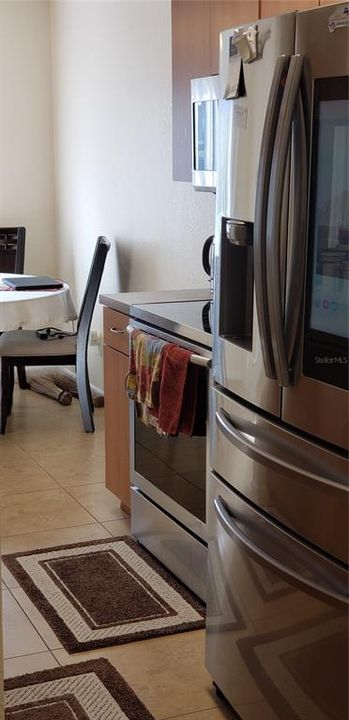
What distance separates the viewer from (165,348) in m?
2.92

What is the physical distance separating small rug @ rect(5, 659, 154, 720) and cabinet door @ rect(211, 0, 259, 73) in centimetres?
194

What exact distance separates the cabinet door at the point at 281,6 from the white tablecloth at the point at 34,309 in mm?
2316

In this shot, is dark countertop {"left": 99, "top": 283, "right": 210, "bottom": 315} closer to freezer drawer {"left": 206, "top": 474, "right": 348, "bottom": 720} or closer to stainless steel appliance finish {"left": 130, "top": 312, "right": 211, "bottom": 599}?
stainless steel appliance finish {"left": 130, "top": 312, "right": 211, "bottom": 599}

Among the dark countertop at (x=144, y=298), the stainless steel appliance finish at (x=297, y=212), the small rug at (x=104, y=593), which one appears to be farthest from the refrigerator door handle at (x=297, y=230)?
the dark countertop at (x=144, y=298)

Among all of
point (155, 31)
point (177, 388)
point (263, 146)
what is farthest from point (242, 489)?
point (155, 31)

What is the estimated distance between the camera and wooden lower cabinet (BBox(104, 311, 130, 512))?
360cm

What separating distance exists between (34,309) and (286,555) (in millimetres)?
2887

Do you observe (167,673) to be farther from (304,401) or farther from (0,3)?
(0,3)

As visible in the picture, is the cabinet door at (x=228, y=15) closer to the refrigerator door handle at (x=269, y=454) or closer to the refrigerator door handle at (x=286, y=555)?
the refrigerator door handle at (x=269, y=454)

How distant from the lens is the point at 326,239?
73.1 inches

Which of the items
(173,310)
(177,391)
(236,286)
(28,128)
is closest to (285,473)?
(236,286)

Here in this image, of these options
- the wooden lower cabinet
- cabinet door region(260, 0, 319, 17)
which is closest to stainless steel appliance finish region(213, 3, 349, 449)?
cabinet door region(260, 0, 319, 17)

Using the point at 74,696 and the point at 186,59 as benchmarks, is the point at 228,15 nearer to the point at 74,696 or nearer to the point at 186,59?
the point at 186,59

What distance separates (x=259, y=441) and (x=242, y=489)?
178mm
